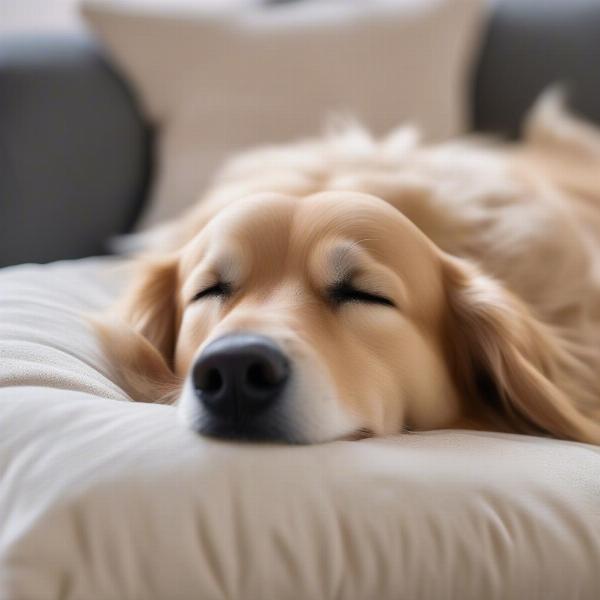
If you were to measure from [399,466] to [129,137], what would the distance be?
1680mm

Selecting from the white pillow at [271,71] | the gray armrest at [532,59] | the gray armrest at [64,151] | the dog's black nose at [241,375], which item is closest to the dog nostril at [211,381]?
the dog's black nose at [241,375]

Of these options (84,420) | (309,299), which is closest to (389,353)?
(309,299)

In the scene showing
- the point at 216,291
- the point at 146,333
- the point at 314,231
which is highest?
the point at 314,231

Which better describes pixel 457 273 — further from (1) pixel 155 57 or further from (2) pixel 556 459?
(1) pixel 155 57

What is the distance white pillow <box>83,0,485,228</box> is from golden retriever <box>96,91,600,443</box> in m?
0.59

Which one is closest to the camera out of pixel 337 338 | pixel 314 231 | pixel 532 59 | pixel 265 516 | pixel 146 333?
pixel 265 516

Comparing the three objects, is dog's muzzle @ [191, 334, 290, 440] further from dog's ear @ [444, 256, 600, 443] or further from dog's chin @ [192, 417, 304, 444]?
dog's ear @ [444, 256, 600, 443]

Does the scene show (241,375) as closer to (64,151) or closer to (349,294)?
(349,294)

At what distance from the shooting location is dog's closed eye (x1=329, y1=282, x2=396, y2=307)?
4.09 ft

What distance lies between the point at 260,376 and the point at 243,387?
0.02 metres

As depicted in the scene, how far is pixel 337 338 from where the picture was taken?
3.84 ft

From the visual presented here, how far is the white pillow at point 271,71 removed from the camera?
2.39 metres

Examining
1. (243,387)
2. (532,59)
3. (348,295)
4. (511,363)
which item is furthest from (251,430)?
(532,59)

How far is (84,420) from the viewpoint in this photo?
954mm
